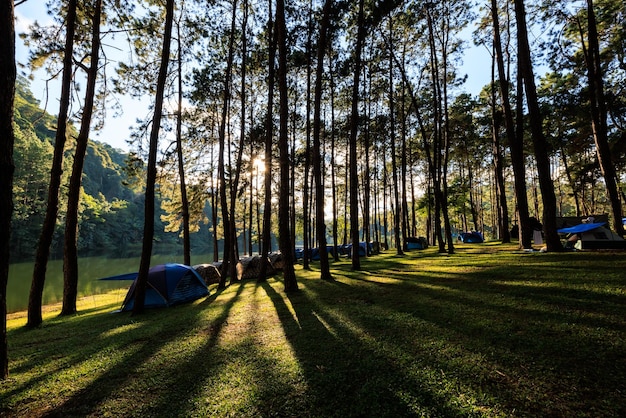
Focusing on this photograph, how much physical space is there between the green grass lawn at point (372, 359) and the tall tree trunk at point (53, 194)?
245cm

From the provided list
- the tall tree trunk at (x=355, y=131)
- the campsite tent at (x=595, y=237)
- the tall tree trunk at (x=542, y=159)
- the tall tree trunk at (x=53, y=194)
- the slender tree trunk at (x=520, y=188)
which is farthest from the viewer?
the tall tree trunk at (x=355, y=131)

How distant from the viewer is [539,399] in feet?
8.52

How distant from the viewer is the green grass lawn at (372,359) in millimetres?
2818

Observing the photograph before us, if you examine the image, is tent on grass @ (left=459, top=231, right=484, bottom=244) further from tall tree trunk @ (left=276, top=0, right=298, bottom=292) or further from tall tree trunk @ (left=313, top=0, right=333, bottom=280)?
tall tree trunk @ (left=276, top=0, right=298, bottom=292)

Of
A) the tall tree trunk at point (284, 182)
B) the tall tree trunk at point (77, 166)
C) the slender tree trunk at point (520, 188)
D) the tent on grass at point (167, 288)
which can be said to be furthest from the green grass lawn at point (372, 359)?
the slender tree trunk at point (520, 188)

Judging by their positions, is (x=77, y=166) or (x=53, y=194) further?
(x=77, y=166)

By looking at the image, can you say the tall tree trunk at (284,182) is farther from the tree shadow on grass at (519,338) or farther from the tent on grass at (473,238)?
the tent on grass at (473,238)

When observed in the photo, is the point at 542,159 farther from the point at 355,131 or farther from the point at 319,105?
the point at 319,105

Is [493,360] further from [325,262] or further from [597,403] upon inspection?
[325,262]

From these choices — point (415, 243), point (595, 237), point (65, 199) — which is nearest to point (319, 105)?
point (595, 237)

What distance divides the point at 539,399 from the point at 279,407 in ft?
8.65

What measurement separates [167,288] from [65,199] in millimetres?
42041

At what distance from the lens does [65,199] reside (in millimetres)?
38500

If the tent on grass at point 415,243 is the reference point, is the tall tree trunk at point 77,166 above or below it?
above
